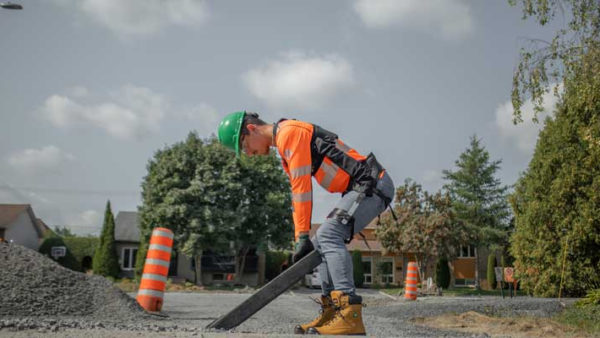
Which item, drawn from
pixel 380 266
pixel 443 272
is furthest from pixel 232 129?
pixel 380 266

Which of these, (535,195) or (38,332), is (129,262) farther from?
(38,332)

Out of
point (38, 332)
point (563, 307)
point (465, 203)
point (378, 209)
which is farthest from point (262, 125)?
point (465, 203)

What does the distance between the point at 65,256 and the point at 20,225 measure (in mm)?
11431

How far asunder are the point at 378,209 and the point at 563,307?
31.0 ft

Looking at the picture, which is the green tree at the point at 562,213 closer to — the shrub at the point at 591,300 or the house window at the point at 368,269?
the shrub at the point at 591,300

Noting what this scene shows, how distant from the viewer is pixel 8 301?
278 inches

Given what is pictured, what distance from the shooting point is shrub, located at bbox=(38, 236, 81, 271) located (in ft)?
128

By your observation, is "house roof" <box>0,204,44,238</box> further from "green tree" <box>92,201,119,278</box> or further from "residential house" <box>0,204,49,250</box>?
"green tree" <box>92,201,119,278</box>

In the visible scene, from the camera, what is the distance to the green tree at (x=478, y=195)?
47084 millimetres

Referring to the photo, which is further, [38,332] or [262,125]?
[262,125]

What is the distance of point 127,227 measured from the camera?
146ft

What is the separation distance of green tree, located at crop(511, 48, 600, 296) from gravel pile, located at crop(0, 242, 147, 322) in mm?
11296

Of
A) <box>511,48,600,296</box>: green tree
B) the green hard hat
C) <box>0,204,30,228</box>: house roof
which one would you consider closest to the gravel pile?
the green hard hat

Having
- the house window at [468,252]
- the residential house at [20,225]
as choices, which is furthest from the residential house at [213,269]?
the house window at [468,252]
